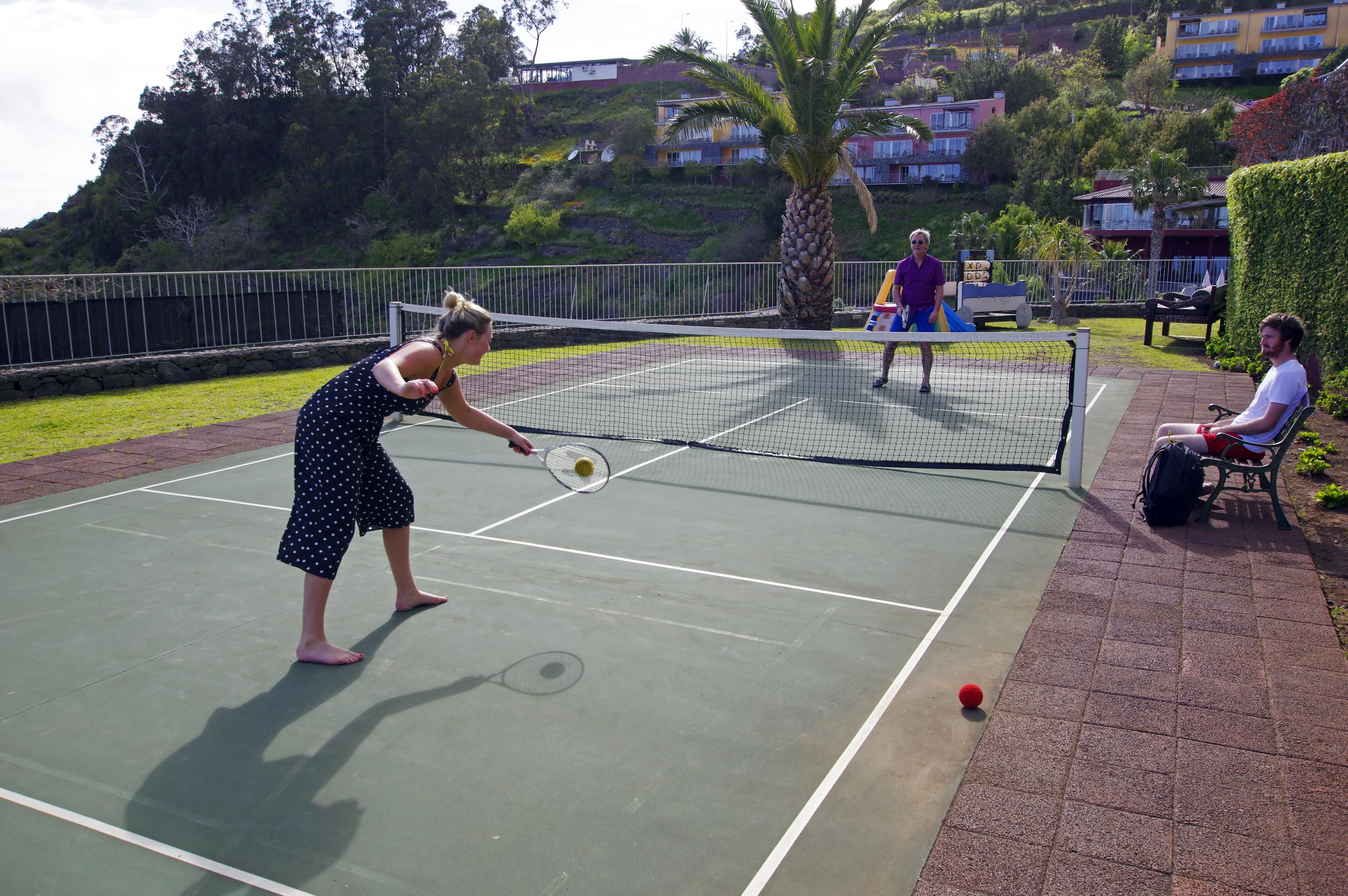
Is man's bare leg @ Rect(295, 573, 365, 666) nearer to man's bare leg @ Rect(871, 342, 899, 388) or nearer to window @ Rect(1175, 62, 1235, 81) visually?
man's bare leg @ Rect(871, 342, 899, 388)

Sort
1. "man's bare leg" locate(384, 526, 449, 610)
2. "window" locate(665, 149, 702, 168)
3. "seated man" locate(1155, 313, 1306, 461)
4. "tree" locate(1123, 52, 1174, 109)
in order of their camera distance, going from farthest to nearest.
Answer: "tree" locate(1123, 52, 1174, 109) < "window" locate(665, 149, 702, 168) < "seated man" locate(1155, 313, 1306, 461) < "man's bare leg" locate(384, 526, 449, 610)

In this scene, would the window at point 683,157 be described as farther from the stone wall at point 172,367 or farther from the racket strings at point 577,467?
the racket strings at point 577,467

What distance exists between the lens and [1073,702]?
4.04 meters

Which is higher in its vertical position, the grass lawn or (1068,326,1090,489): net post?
(1068,326,1090,489): net post

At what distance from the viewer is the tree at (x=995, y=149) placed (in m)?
61.7

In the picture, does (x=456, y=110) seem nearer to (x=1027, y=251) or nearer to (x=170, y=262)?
(x=170, y=262)

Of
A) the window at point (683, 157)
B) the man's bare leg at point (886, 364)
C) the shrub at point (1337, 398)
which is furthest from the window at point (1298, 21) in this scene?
the shrub at point (1337, 398)

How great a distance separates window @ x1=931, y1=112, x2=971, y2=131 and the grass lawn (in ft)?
179

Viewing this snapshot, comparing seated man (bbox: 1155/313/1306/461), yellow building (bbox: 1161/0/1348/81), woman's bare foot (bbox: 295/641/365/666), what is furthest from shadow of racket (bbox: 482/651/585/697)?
yellow building (bbox: 1161/0/1348/81)

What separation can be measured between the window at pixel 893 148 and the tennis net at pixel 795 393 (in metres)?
53.1

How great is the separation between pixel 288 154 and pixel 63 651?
81.2 m

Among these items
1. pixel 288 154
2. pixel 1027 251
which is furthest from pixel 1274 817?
pixel 288 154

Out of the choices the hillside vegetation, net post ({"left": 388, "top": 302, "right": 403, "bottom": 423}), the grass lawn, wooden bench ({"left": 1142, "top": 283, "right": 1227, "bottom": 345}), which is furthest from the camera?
the hillside vegetation

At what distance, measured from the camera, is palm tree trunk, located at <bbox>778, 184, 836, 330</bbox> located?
19.1 metres
